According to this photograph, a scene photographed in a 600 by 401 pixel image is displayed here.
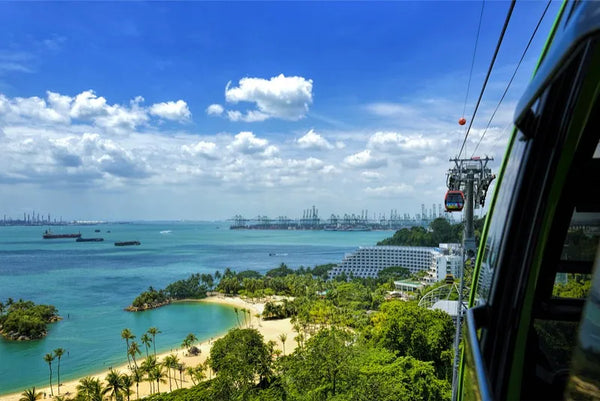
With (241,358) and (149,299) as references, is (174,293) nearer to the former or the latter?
(149,299)

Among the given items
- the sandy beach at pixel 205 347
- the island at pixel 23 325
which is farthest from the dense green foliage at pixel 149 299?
the island at pixel 23 325

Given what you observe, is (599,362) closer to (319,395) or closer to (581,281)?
(581,281)

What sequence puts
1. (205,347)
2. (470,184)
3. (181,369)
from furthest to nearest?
(205,347), (181,369), (470,184)

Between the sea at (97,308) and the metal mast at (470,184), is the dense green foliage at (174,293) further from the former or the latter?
the metal mast at (470,184)

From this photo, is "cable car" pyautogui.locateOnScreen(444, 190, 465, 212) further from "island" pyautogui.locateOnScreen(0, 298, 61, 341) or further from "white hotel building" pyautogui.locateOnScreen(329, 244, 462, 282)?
"white hotel building" pyautogui.locateOnScreen(329, 244, 462, 282)

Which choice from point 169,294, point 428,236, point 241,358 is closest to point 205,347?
point 241,358

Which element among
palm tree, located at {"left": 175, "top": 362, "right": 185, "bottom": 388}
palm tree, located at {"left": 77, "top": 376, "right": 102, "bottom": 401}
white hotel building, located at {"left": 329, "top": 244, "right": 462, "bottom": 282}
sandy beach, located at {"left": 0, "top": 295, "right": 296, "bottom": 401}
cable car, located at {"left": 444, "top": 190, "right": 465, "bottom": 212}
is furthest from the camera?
white hotel building, located at {"left": 329, "top": 244, "right": 462, "bottom": 282}

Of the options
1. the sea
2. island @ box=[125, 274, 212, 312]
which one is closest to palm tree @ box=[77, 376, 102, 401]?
the sea
